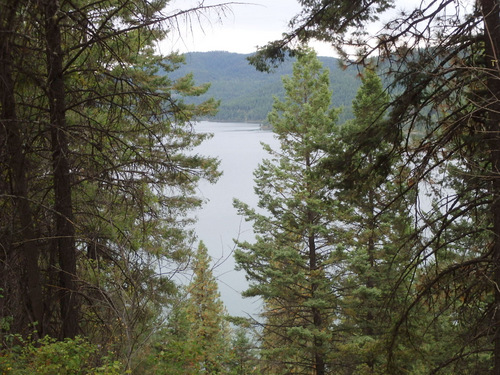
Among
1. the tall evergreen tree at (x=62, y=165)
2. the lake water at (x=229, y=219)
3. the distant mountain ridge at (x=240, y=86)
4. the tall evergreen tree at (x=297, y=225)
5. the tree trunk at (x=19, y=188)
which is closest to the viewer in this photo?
the tree trunk at (x=19, y=188)

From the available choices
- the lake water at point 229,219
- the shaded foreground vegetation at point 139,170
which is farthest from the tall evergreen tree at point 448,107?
the lake water at point 229,219

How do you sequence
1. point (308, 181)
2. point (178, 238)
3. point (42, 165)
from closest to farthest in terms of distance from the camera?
point (42, 165), point (308, 181), point (178, 238)

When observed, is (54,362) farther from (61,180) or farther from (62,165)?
(62,165)

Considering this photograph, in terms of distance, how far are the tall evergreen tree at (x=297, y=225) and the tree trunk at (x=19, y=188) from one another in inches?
346

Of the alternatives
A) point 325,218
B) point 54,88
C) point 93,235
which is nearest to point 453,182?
point 93,235

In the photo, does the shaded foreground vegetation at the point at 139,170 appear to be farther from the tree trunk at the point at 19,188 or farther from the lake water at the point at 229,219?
the lake water at the point at 229,219

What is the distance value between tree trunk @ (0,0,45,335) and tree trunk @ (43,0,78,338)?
0.82ft

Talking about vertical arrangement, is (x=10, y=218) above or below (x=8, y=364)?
above

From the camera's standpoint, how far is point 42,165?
5105 mm

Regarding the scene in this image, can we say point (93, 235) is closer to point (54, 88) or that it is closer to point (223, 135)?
point (54, 88)

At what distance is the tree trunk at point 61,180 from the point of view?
419 cm

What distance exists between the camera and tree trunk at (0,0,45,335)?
3.55 metres

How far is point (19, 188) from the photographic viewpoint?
4.14 metres

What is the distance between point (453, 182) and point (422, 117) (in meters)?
2.37
